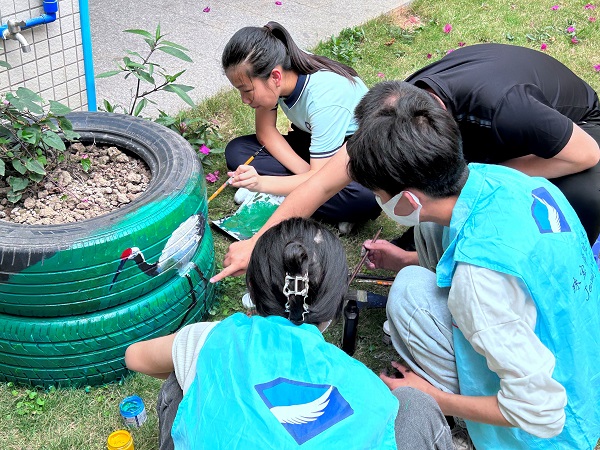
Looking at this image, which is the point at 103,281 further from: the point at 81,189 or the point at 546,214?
the point at 546,214

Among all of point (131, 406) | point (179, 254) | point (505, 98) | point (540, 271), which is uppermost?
point (505, 98)

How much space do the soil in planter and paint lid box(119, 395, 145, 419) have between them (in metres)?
0.57

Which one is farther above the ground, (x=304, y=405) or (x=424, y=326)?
(x=304, y=405)

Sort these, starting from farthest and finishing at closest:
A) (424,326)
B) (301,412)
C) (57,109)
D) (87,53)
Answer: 1. (87,53)
2. (57,109)
3. (424,326)
4. (301,412)

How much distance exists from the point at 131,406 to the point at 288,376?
951 millimetres

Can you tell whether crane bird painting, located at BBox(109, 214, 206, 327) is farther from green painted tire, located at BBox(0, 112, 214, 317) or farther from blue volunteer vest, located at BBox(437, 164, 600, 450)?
blue volunteer vest, located at BBox(437, 164, 600, 450)

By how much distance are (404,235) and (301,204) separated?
67cm

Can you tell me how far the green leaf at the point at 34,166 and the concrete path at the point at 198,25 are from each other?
157cm

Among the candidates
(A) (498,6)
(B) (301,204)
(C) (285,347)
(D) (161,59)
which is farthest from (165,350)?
(A) (498,6)

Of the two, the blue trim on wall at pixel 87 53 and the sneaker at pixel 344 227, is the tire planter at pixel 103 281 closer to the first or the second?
the sneaker at pixel 344 227

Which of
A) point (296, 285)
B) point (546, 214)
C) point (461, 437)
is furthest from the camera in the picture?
point (461, 437)

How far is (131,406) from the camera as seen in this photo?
2.02m

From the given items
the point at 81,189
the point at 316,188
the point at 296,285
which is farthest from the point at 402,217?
the point at 81,189

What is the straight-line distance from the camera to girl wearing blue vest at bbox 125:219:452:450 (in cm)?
121
